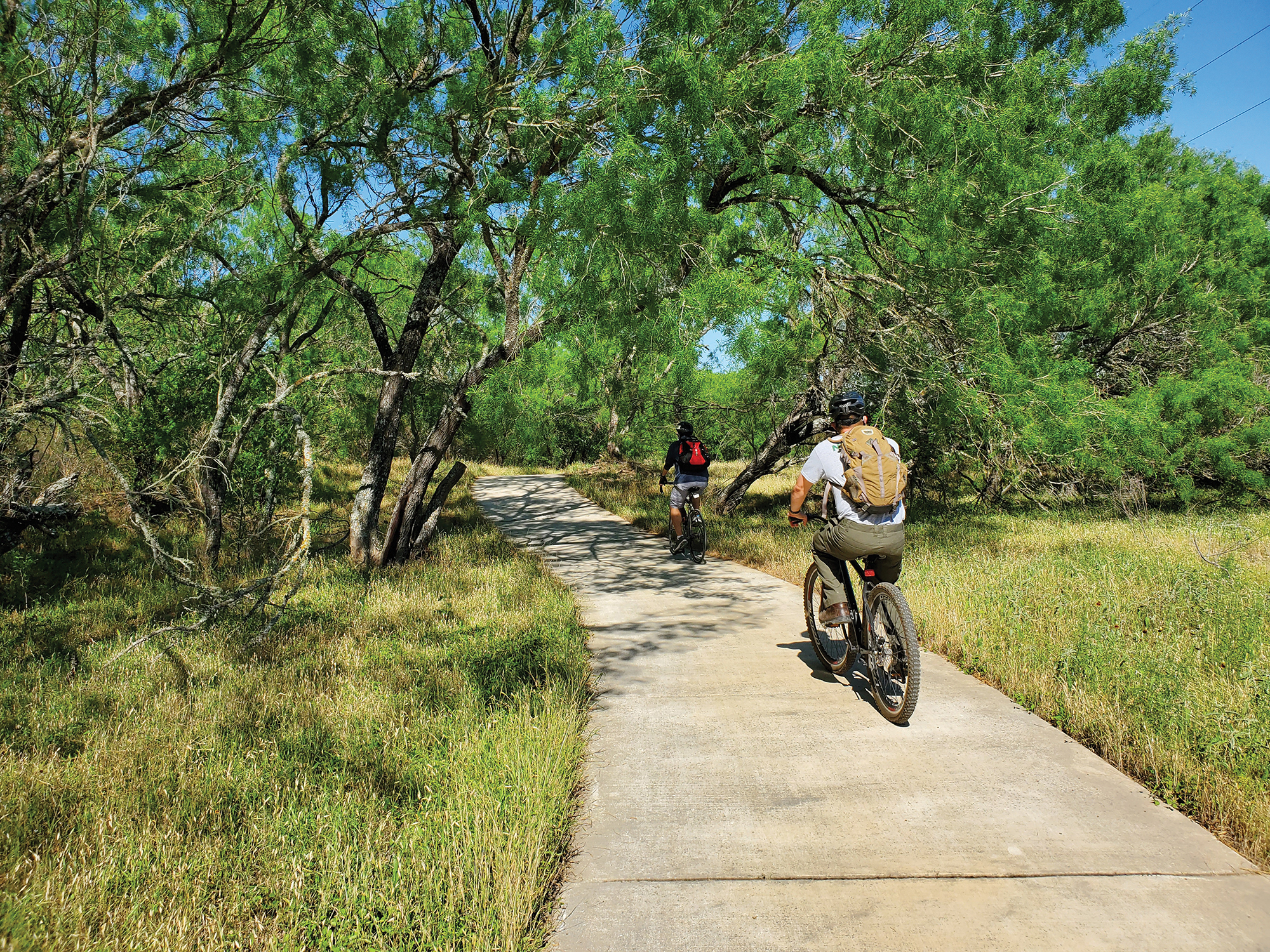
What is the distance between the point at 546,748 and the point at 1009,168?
816 centimetres

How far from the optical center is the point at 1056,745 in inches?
159

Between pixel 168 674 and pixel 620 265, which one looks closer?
pixel 168 674

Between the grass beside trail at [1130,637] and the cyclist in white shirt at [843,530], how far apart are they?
1.35 meters

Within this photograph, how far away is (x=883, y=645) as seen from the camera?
15.0 ft

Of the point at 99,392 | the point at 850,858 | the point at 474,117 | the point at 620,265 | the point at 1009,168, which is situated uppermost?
the point at 474,117

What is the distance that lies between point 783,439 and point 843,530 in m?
10.2

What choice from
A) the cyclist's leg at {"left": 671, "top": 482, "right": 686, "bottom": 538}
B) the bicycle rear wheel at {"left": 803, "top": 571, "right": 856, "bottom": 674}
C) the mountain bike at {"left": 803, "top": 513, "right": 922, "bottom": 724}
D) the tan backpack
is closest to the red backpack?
the cyclist's leg at {"left": 671, "top": 482, "right": 686, "bottom": 538}

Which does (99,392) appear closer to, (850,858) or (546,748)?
(546,748)

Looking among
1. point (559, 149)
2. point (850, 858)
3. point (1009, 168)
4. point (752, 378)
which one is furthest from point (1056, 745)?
point (752, 378)

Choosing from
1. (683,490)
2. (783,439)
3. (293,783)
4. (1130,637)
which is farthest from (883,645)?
(783,439)

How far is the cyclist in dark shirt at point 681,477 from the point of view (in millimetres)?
10297

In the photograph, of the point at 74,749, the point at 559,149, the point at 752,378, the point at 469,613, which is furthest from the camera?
the point at 752,378

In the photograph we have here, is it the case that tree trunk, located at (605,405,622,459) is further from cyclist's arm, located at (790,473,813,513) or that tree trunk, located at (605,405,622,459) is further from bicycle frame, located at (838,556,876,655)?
bicycle frame, located at (838,556,876,655)

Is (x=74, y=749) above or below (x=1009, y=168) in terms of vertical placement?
below
